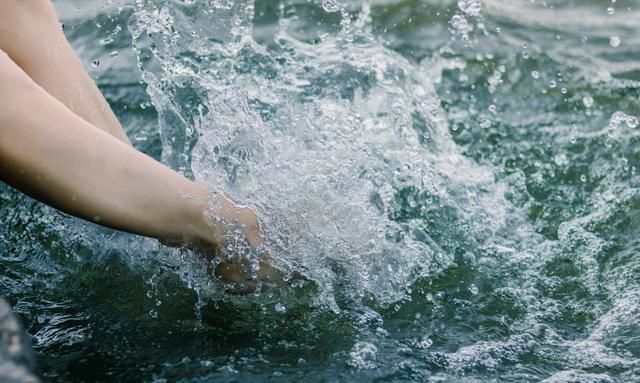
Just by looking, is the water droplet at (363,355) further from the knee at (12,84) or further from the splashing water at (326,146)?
the knee at (12,84)

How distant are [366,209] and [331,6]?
1569 mm

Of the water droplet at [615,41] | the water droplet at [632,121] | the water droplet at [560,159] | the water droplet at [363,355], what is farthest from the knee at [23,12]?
the water droplet at [615,41]

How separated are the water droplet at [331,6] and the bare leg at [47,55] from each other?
1.53m

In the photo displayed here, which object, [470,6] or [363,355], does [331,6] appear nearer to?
[470,6]

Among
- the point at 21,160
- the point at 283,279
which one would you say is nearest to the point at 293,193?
the point at 283,279

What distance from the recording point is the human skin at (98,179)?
5.29 feet

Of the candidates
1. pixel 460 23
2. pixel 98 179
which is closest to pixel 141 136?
pixel 98 179

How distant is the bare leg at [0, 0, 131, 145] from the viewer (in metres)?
2.02

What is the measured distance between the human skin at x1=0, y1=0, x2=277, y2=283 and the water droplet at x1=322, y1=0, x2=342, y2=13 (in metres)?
1.78

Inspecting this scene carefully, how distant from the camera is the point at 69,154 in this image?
1637 millimetres

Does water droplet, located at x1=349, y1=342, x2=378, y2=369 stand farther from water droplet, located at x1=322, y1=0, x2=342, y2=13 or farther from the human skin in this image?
water droplet, located at x1=322, y1=0, x2=342, y2=13

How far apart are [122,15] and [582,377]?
91.3 inches

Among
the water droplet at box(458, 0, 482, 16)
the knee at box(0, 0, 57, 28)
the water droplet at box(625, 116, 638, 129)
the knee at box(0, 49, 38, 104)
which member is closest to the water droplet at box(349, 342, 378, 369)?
the knee at box(0, 49, 38, 104)

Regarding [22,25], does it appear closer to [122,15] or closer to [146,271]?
[146,271]
